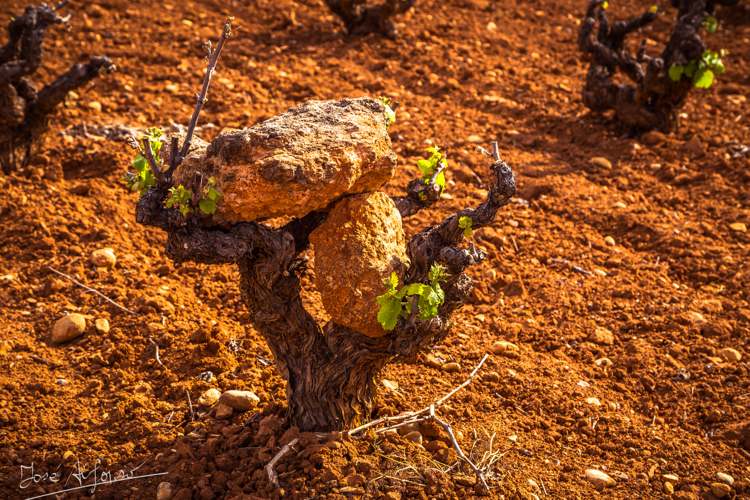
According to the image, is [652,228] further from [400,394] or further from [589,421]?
[400,394]

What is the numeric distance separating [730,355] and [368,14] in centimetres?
471

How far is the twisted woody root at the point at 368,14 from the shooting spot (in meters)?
7.27

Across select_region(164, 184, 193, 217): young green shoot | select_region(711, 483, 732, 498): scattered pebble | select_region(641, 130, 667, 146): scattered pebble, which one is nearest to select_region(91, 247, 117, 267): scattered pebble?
select_region(164, 184, 193, 217): young green shoot

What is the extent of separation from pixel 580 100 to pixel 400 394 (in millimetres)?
4140

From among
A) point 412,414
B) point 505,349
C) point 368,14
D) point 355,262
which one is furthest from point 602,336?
point 368,14

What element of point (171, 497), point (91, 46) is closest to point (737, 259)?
point (171, 497)

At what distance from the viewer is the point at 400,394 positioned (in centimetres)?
377

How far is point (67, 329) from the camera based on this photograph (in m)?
4.06

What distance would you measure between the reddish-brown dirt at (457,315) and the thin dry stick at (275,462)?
42 millimetres

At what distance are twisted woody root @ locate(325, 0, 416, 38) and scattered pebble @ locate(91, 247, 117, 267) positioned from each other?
3703mm

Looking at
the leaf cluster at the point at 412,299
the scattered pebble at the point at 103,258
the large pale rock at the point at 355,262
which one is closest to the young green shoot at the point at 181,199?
→ the large pale rock at the point at 355,262

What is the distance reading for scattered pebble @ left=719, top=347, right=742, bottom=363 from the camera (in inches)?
169

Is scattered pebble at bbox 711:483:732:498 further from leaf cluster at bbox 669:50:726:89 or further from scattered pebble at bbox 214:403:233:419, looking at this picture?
leaf cluster at bbox 669:50:726:89

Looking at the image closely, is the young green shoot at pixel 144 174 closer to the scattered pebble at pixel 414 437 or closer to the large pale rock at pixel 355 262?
the large pale rock at pixel 355 262
